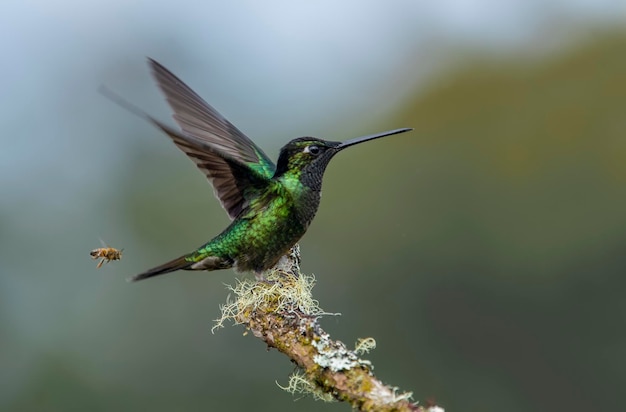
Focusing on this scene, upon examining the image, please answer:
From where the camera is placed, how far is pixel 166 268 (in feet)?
15.4

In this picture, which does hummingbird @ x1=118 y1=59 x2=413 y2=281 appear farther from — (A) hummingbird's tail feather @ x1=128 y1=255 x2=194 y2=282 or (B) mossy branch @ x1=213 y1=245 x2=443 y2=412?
(B) mossy branch @ x1=213 y1=245 x2=443 y2=412

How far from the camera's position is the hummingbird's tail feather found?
4.50 metres

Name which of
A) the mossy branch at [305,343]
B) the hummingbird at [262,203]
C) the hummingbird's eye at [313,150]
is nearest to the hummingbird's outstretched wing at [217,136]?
the hummingbird at [262,203]

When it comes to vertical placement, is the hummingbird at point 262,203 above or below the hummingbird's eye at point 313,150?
below

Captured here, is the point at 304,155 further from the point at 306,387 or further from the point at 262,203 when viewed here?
the point at 306,387

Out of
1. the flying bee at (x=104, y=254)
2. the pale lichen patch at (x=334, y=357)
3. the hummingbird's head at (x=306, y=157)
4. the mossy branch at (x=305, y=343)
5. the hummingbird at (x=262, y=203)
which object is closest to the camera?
the mossy branch at (x=305, y=343)

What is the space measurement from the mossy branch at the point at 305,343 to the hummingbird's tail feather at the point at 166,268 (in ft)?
1.38

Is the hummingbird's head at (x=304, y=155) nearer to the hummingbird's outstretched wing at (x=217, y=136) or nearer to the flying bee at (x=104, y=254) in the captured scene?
the hummingbird's outstretched wing at (x=217, y=136)

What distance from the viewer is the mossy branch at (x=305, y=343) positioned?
10.8 feet

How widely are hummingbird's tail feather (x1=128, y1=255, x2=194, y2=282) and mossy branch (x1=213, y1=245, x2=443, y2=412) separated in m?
0.42

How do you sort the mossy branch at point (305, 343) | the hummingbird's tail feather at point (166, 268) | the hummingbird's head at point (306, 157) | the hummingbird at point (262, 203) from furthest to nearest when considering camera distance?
the hummingbird's head at point (306, 157) < the hummingbird at point (262, 203) < the hummingbird's tail feather at point (166, 268) < the mossy branch at point (305, 343)

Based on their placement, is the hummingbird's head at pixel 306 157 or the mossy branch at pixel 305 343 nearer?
the mossy branch at pixel 305 343

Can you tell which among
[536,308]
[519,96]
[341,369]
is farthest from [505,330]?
[341,369]

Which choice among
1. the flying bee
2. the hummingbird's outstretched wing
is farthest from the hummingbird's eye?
the flying bee
